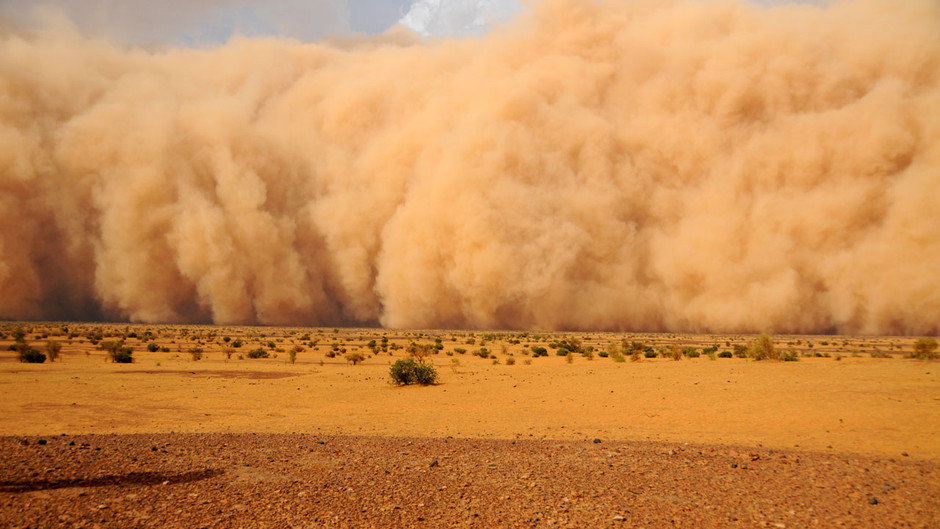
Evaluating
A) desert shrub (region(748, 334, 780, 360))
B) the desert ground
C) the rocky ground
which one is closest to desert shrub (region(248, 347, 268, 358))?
the desert ground

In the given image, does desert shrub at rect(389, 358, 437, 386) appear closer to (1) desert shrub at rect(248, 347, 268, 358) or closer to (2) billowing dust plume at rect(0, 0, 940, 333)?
(1) desert shrub at rect(248, 347, 268, 358)

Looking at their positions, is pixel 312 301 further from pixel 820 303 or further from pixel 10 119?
pixel 820 303

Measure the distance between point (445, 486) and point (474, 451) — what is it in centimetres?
162

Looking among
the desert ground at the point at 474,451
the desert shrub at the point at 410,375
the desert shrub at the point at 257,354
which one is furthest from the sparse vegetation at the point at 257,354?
the desert shrub at the point at 410,375

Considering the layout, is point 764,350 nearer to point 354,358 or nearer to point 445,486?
point 354,358

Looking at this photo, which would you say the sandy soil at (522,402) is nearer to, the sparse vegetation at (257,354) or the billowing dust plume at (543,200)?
the sparse vegetation at (257,354)

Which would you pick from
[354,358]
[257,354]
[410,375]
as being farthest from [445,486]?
[257,354]

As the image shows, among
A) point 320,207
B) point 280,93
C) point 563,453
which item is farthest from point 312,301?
point 563,453

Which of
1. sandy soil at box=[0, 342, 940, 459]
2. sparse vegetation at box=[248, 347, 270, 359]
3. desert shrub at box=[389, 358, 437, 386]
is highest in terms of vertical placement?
sparse vegetation at box=[248, 347, 270, 359]

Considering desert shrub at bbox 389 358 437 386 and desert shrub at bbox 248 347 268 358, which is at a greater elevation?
desert shrub at bbox 248 347 268 358

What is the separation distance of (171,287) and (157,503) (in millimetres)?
51167

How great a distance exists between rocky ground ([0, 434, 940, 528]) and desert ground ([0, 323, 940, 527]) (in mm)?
22

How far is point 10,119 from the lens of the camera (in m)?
46.4

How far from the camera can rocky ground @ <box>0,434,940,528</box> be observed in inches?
164
